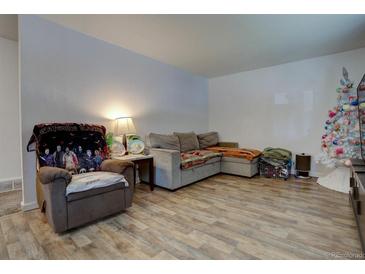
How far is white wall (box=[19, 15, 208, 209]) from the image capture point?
2.29 meters

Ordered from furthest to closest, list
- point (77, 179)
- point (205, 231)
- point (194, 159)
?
point (194, 159) < point (77, 179) < point (205, 231)

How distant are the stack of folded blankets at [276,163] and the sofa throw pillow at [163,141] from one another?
1.75 metres

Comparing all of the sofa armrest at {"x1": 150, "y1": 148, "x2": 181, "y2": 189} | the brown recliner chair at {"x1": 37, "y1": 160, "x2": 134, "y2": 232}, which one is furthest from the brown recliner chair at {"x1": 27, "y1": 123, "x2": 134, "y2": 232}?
the sofa armrest at {"x1": 150, "y1": 148, "x2": 181, "y2": 189}

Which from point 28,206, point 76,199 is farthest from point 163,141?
point 28,206

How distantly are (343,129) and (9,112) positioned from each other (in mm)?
5460

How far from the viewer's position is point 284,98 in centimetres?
396

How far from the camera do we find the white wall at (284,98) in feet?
11.4

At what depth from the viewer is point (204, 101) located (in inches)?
199

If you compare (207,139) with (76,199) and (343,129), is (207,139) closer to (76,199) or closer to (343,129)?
(343,129)

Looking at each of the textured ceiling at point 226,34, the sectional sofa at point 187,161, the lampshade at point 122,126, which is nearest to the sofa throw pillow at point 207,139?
the sectional sofa at point 187,161
